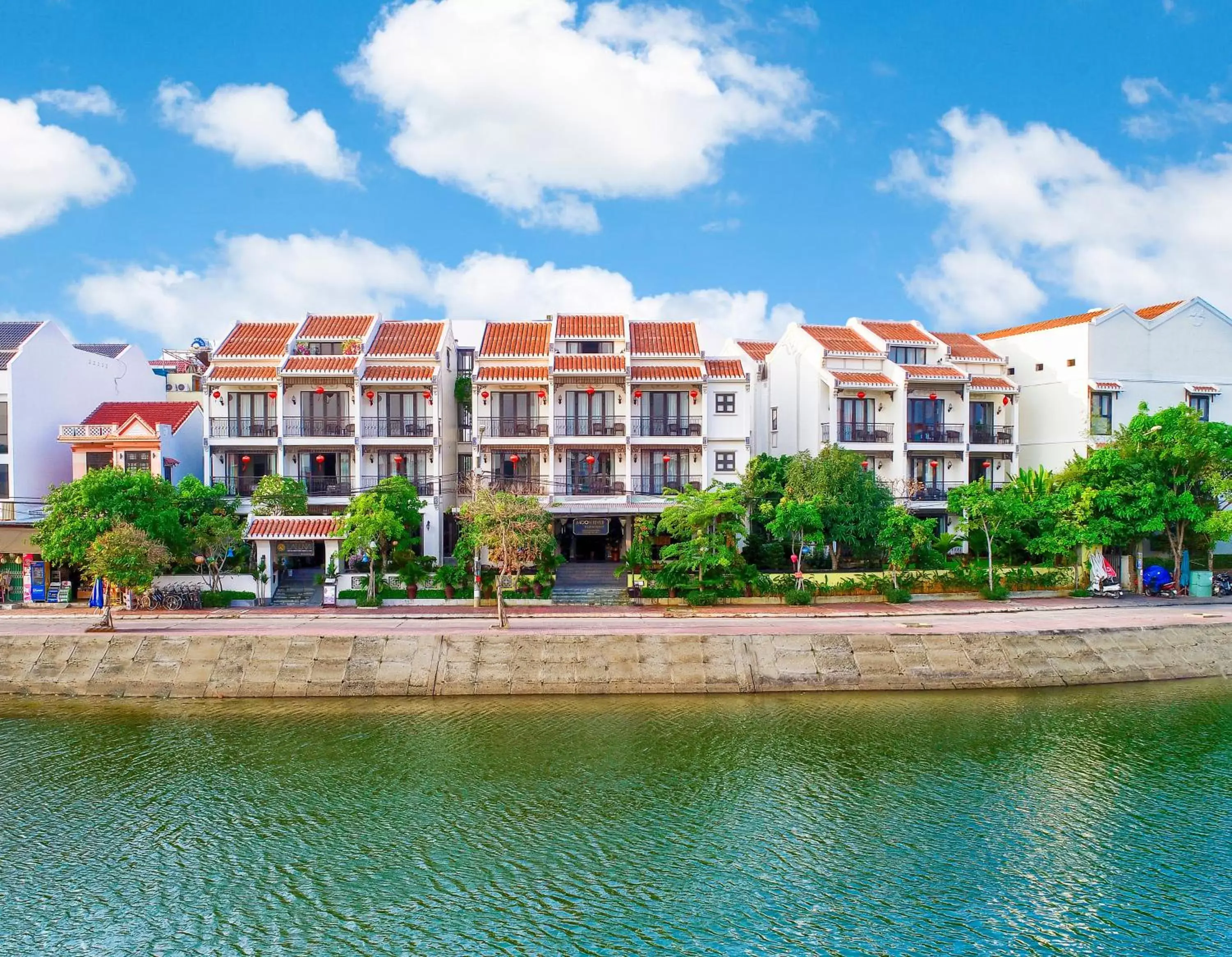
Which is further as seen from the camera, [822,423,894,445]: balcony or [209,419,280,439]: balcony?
[822,423,894,445]: balcony

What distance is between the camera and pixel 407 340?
141 ft

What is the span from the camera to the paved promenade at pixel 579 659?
26.1 meters

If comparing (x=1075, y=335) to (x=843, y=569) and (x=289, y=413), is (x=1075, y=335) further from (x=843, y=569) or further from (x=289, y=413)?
(x=289, y=413)

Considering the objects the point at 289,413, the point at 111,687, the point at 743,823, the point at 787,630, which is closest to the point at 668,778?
the point at 743,823

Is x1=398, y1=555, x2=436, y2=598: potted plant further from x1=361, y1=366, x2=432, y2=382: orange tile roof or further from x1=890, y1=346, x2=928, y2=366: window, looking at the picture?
x1=890, y1=346, x2=928, y2=366: window

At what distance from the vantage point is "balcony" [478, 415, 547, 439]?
4131cm

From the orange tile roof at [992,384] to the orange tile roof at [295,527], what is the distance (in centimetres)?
3121

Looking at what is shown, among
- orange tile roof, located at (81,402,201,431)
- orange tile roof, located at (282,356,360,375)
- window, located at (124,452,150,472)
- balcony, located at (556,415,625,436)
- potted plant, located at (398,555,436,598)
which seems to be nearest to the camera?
potted plant, located at (398,555,436,598)

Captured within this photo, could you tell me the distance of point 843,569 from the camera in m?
38.4

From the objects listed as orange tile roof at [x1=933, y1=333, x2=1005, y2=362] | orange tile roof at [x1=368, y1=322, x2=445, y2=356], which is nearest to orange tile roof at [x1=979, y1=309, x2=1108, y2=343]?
orange tile roof at [x1=933, y1=333, x2=1005, y2=362]

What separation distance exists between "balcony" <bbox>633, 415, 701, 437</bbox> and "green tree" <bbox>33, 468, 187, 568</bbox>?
2009cm

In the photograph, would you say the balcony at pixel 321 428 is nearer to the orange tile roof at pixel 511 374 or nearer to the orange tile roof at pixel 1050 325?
the orange tile roof at pixel 511 374

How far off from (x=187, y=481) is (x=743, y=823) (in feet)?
92.1

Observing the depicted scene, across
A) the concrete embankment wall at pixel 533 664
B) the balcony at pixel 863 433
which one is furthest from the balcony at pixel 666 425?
the concrete embankment wall at pixel 533 664
